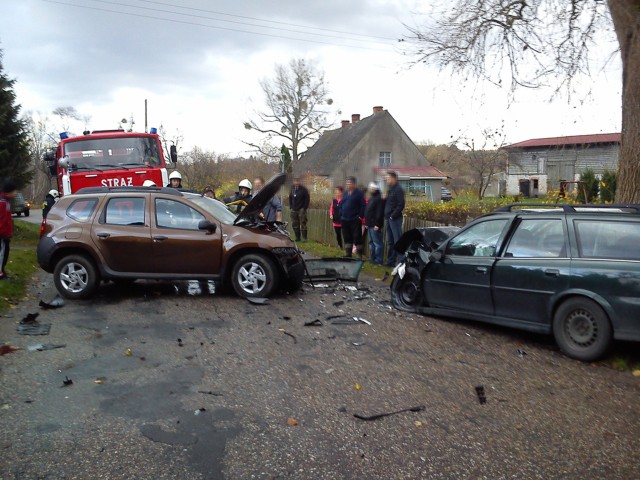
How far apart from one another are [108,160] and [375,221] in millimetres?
6247

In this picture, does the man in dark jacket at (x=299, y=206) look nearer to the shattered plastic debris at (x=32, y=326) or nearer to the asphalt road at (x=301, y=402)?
the shattered plastic debris at (x=32, y=326)

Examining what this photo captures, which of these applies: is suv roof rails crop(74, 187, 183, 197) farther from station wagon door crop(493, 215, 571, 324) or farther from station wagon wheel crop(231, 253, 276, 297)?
station wagon door crop(493, 215, 571, 324)

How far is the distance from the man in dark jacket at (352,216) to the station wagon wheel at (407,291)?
4.02m

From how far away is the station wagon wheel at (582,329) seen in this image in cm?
531

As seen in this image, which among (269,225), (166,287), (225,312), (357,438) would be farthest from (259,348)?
(166,287)

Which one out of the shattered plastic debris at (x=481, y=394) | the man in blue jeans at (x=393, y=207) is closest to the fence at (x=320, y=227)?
the man in blue jeans at (x=393, y=207)

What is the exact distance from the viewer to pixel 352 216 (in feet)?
40.7

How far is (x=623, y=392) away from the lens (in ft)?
15.8

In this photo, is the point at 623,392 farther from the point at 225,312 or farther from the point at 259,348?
the point at 225,312

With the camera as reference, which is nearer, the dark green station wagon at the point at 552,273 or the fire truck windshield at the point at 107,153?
the dark green station wagon at the point at 552,273

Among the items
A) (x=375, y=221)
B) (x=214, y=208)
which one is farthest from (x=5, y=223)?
(x=375, y=221)

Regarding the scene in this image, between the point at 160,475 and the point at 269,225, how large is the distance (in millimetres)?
5992

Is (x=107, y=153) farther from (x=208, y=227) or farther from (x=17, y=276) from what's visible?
(x=208, y=227)

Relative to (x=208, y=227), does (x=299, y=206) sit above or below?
above
